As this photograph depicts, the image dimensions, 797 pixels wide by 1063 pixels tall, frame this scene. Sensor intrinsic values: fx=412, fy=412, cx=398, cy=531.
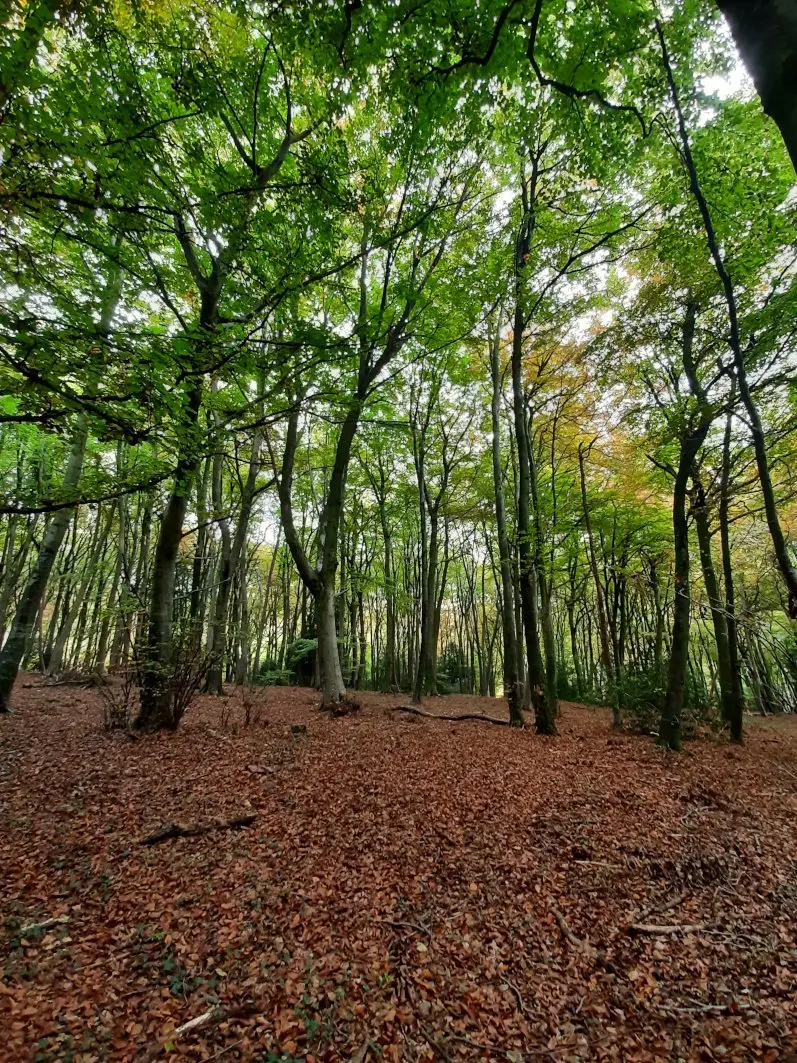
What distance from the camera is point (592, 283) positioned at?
8125 mm

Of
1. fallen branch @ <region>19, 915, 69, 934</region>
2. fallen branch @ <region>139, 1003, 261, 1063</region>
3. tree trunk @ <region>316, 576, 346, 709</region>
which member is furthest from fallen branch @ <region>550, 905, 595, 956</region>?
Result: tree trunk @ <region>316, 576, 346, 709</region>

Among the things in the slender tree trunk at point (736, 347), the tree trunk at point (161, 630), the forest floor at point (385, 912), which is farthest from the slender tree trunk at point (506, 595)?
the tree trunk at point (161, 630)

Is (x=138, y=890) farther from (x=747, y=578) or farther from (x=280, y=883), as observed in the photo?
(x=747, y=578)

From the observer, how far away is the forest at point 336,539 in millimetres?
2234

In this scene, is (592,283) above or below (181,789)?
above

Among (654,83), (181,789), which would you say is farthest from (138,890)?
(654,83)

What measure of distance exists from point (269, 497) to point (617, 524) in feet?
45.9

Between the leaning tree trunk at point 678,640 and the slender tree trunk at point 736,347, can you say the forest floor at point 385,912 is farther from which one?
the slender tree trunk at point 736,347

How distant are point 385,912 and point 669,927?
1.88 metres

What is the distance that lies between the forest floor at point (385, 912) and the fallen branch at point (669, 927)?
0.01 meters

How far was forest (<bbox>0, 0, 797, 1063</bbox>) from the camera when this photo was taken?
2234mm

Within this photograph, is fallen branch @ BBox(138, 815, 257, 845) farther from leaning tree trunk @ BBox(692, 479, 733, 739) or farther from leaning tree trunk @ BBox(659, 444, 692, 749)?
leaning tree trunk @ BBox(692, 479, 733, 739)

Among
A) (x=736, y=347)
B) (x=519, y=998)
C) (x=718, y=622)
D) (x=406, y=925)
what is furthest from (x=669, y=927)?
(x=718, y=622)

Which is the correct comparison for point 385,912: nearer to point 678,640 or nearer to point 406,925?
point 406,925
